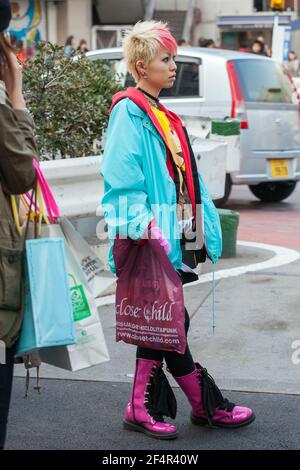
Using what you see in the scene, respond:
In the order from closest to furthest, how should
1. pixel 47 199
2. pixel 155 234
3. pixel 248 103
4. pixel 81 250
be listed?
pixel 47 199
pixel 81 250
pixel 155 234
pixel 248 103

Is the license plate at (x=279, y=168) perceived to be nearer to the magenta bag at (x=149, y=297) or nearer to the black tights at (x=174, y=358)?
the black tights at (x=174, y=358)

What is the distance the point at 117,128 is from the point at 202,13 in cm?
3058

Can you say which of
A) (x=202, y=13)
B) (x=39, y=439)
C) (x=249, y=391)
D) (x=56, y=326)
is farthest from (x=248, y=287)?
(x=202, y=13)

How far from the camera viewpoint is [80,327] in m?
3.43

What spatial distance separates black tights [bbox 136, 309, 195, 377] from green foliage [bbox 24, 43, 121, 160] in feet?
9.66

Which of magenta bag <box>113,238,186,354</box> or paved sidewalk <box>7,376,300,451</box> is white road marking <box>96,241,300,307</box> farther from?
magenta bag <box>113,238,186,354</box>

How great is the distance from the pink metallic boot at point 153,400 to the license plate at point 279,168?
23.9 ft

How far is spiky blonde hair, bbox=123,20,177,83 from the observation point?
4.31m

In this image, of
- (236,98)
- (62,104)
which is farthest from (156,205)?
(236,98)

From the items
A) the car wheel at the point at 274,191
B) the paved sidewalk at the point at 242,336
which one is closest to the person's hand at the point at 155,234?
the paved sidewalk at the point at 242,336

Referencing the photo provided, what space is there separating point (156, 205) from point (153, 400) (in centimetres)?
91

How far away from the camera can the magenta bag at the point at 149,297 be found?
166 inches

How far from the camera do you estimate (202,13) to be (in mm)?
33969

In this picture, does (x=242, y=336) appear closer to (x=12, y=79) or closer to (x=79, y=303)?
(x=79, y=303)
